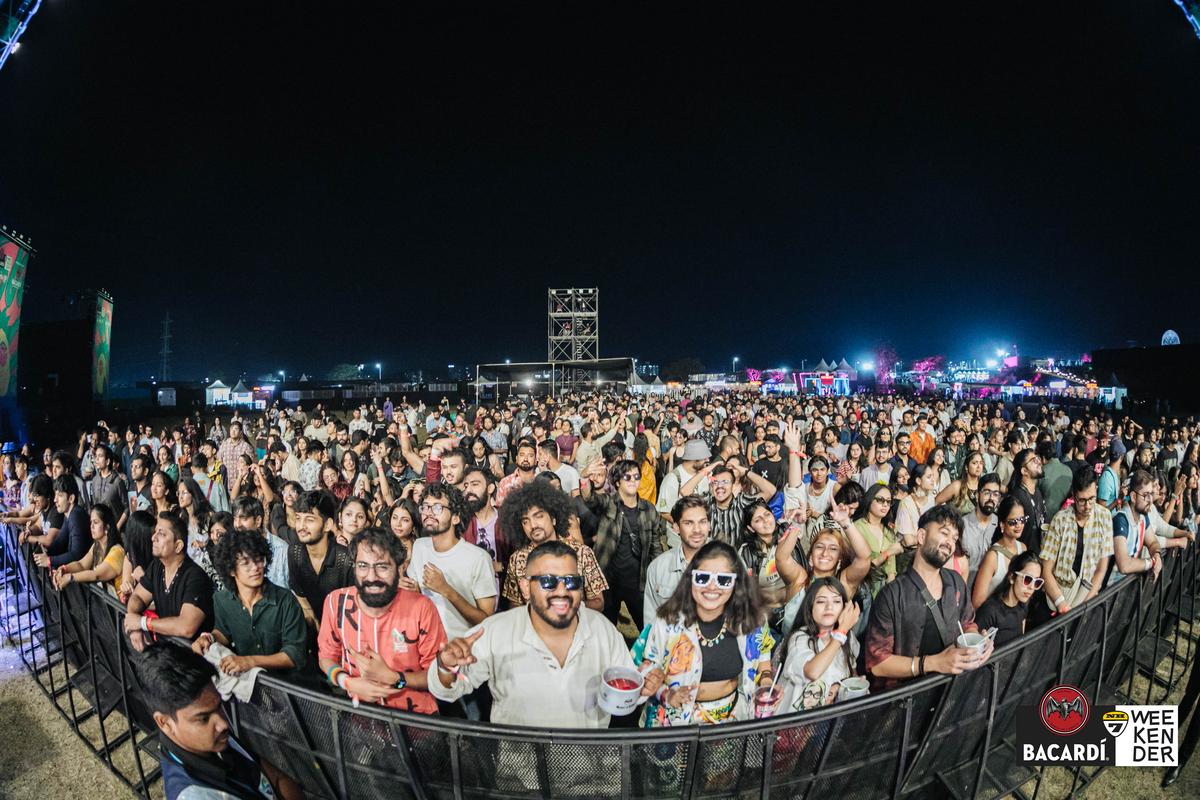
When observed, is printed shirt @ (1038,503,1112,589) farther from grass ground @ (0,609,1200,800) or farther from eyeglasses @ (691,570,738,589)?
eyeglasses @ (691,570,738,589)

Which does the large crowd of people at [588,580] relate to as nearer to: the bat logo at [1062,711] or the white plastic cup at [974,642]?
the white plastic cup at [974,642]

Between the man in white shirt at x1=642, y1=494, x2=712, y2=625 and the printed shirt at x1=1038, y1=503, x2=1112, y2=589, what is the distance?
274 centimetres

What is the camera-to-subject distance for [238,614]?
10.5 feet

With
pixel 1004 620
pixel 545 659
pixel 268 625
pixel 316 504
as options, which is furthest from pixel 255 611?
pixel 1004 620

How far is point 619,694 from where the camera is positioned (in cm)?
212

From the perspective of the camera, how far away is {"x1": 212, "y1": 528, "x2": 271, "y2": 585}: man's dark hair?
10.3 feet

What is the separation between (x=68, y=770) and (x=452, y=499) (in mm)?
3188

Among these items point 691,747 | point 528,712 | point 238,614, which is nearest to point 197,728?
point 528,712

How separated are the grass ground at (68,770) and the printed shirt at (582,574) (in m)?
2.55

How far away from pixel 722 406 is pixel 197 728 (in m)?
19.4

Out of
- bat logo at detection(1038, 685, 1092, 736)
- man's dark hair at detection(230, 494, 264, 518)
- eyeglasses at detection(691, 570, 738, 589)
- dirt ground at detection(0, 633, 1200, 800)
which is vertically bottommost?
dirt ground at detection(0, 633, 1200, 800)

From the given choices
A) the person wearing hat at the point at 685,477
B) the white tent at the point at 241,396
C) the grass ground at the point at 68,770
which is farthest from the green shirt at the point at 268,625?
the white tent at the point at 241,396

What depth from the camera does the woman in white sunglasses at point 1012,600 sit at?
3.40 m

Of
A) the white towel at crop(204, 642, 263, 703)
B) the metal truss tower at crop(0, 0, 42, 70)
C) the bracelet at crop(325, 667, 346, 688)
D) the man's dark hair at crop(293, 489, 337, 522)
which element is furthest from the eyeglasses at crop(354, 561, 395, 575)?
the metal truss tower at crop(0, 0, 42, 70)
